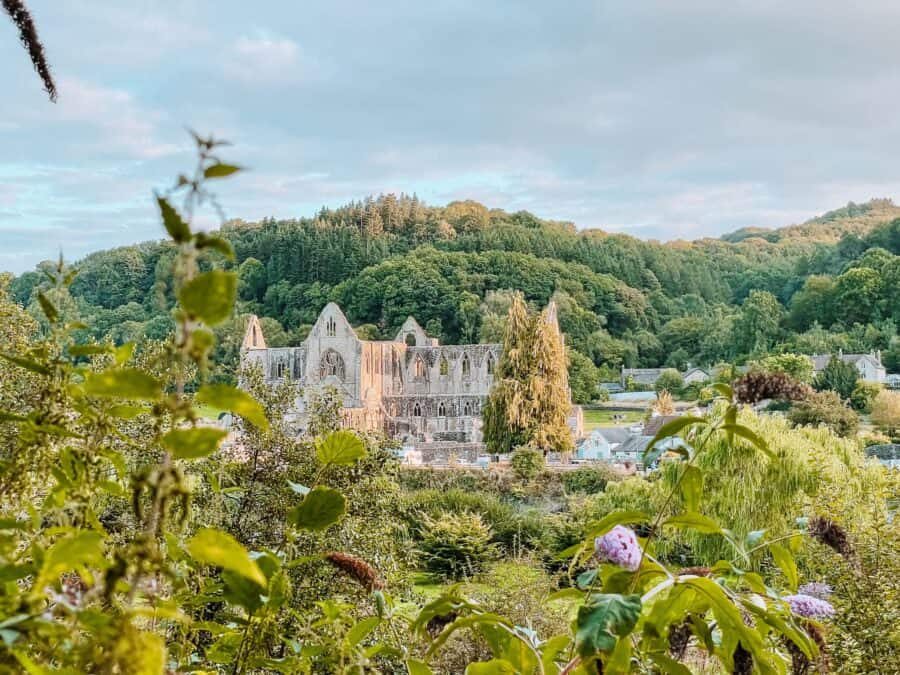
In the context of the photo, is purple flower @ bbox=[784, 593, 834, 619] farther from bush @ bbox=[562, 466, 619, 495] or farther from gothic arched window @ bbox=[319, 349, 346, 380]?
gothic arched window @ bbox=[319, 349, 346, 380]

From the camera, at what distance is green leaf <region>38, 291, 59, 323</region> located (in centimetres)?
77

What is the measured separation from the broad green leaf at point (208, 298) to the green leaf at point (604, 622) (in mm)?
455

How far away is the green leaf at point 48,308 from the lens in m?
0.77

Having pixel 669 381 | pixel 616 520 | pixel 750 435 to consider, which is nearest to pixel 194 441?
pixel 750 435

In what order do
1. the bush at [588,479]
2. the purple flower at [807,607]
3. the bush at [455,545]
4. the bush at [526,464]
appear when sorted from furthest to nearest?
1. the bush at [526,464]
2. the bush at [588,479]
3. the bush at [455,545]
4. the purple flower at [807,607]

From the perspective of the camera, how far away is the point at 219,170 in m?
0.53

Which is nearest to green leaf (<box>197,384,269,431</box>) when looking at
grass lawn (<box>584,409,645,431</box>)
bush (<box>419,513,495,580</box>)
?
bush (<box>419,513,495,580</box>)

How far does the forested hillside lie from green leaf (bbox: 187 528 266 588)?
145 feet

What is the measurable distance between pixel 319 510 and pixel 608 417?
46.6 meters

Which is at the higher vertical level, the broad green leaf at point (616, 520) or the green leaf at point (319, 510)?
the green leaf at point (319, 510)

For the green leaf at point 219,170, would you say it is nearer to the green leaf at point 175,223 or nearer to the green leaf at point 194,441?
the green leaf at point 175,223

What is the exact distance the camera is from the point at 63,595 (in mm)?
522

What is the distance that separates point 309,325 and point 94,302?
13.0 metres

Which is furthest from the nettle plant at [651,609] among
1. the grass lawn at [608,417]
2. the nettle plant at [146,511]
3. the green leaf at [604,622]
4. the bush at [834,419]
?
the grass lawn at [608,417]
